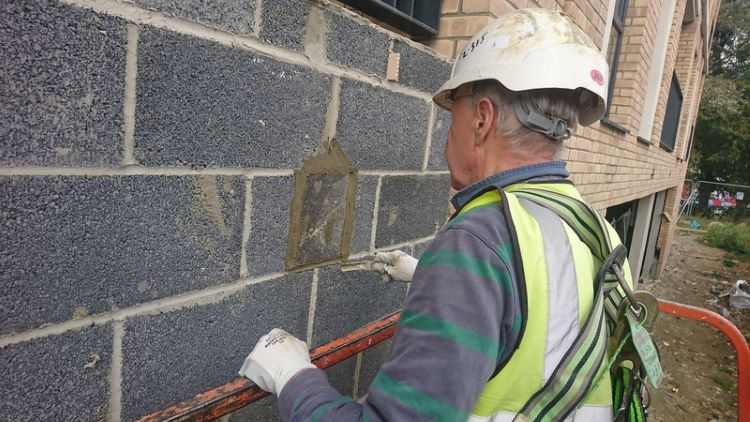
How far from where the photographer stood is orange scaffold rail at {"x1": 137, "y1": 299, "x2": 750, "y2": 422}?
1.16 m

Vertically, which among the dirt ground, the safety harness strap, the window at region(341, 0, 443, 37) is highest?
the window at region(341, 0, 443, 37)

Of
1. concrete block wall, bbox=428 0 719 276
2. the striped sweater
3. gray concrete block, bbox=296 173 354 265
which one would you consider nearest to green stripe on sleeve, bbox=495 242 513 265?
the striped sweater

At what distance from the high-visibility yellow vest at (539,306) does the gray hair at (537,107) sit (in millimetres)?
257

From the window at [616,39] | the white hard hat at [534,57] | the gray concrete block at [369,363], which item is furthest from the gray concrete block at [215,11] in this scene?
the window at [616,39]

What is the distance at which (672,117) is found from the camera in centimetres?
1031

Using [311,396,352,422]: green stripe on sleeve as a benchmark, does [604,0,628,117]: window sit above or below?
above

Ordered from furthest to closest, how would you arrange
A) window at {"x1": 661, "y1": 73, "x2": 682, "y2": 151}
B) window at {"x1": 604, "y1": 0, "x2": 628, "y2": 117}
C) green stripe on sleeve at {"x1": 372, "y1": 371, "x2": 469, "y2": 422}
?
1. window at {"x1": 661, "y1": 73, "x2": 682, "y2": 151}
2. window at {"x1": 604, "y1": 0, "x2": 628, "y2": 117}
3. green stripe on sleeve at {"x1": 372, "y1": 371, "x2": 469, "y2": 422}

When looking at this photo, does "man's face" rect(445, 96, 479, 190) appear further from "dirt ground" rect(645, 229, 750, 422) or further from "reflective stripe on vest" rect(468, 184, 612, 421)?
"dirt ground" rect(645, 229, 750, 422)

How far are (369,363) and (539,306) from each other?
143 centimetres

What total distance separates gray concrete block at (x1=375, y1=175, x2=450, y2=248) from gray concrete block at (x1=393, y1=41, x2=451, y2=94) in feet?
1.40

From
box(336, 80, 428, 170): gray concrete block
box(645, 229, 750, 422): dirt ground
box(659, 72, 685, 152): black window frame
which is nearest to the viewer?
box(336, 80, 428, 170): gray concrete block

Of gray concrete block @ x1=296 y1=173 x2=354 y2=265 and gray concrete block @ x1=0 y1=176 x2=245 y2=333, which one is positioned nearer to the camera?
gray concrete block @ x1=0 y1=176 x2=245 y2=333

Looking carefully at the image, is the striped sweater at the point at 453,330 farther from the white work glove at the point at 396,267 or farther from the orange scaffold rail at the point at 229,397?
the white work glove at the point at 396,267

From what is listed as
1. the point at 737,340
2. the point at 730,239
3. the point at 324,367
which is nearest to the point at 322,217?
the point at 324,367
